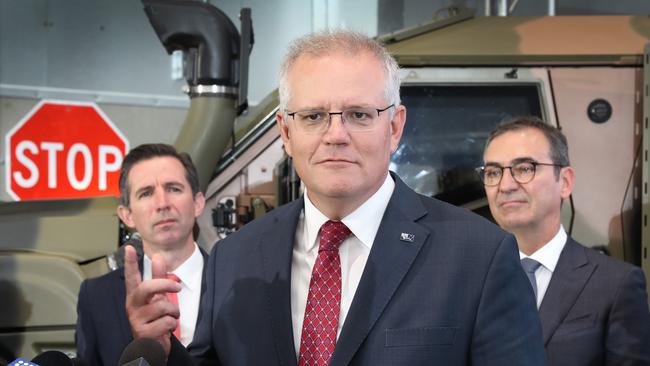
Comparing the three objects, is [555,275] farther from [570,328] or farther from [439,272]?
[439,272]

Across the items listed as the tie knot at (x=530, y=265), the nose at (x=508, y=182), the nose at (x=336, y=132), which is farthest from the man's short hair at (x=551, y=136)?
the nose at (x=336, y=132)

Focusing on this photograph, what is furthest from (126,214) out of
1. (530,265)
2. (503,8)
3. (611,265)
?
(503,8)

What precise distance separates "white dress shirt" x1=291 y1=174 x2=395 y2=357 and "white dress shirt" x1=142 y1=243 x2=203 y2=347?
1.04 metres

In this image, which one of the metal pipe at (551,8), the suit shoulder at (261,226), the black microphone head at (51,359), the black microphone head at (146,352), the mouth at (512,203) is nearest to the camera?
the black microphone head at (146,352)

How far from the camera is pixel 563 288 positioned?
6.91 ft

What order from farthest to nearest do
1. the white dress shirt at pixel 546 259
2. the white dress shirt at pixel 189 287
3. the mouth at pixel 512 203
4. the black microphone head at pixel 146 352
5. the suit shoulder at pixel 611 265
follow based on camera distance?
the white dress shirt at pixel 189 287 → the mouth at pixel 512 203 → the white dress shirt at pixel 546 259 → the suit shoulder at pixel 611 265 → the black microphone head at pixel 146 352

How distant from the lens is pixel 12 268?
298 cm

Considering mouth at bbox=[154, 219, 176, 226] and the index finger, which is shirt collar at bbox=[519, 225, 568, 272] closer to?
mouth at bbox=[154, 219, 176, 226]

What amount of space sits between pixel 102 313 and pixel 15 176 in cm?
269

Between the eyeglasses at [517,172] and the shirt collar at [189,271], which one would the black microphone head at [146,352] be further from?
the eyeglasses at [517,172]

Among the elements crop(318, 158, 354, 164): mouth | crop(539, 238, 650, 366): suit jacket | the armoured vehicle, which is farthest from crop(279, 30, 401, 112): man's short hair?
the armoured vehicle

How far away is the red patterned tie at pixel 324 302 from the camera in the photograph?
4.58 ft

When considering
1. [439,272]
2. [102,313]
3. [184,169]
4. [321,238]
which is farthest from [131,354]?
[184,169]

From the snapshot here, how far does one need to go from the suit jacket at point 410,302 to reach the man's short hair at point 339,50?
0.21m
